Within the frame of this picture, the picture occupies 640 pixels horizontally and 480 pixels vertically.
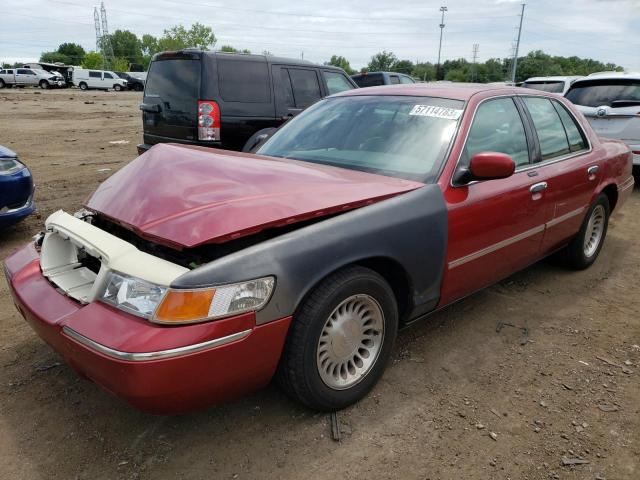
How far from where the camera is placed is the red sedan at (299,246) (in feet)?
6.58

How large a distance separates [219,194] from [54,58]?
117 metres

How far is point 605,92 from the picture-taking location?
26.8 ft

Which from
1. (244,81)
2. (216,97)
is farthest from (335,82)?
(216,97)

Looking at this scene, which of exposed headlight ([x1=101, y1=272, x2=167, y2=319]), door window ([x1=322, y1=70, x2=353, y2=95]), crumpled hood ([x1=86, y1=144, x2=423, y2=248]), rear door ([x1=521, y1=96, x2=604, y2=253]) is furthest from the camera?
door window ([x1=322, y1=70, x2=353, y2=95])

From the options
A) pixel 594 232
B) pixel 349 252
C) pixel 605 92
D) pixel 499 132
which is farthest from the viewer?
pixel 605 92

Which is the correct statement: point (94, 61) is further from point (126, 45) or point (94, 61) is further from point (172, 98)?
point (172, 98)

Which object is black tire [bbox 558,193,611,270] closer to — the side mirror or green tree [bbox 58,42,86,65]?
the side mirror

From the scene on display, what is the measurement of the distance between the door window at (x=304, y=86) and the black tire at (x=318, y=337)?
4.86 meters

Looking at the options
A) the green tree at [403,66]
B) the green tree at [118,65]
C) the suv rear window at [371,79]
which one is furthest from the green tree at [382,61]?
the suv rear window at [371,79]

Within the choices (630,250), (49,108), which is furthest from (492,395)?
(49,108)

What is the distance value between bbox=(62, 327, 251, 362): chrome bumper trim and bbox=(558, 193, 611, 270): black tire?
3385 millimetres

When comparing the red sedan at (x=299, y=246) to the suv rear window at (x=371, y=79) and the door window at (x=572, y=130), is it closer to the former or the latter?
the door window at (x=572, y=130)

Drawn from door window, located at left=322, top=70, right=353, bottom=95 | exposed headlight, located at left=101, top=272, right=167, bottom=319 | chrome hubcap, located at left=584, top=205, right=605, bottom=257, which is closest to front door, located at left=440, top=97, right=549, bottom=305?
chrome hubcap, located at left=584, top=205, right=605, bottom=257

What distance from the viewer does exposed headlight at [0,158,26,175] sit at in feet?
15.8
